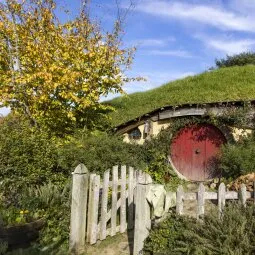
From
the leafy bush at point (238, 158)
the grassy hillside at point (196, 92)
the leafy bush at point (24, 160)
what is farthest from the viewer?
the grassy hillside at point (196, 92)

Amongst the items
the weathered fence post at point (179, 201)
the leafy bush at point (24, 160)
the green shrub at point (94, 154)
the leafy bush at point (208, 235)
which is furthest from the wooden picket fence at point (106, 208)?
the green shrub at point (94, 154)

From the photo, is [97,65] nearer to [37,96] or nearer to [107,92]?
[107,92]

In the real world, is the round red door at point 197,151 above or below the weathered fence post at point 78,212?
above

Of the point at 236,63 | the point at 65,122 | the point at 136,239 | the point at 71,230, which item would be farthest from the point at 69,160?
the point at 236,63

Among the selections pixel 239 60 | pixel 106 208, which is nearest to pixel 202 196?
pixel 106 208

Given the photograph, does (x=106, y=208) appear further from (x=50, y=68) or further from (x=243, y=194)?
(x=50, y=68)

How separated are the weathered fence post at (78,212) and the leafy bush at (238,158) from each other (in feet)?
19.0

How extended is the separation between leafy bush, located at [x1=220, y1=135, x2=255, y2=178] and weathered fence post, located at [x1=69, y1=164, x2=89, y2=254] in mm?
5783

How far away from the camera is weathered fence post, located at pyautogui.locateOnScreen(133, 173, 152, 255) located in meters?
5.59

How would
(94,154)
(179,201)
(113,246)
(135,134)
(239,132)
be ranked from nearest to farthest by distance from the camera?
(179,201)
(113,246)
(94,154)
(239,132)
(135,134)

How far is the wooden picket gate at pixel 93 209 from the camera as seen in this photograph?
237 inches

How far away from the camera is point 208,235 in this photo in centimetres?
509

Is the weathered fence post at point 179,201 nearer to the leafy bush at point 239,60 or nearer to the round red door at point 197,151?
the round red door at point 197,151

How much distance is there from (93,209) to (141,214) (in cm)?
106
